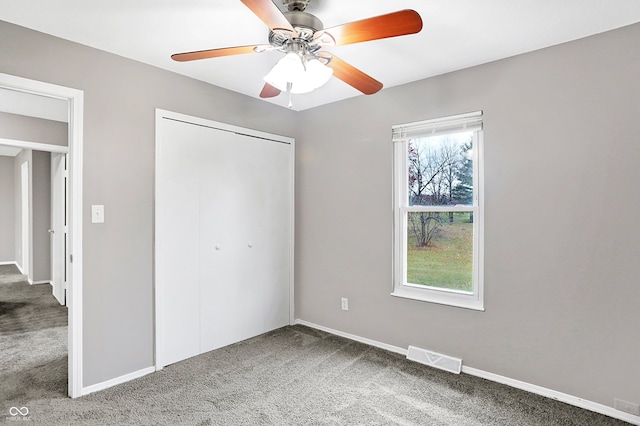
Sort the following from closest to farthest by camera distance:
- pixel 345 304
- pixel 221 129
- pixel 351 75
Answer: pixel 351 75, pixel 221 129, pixel 345 304

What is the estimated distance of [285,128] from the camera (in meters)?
A: 3.71

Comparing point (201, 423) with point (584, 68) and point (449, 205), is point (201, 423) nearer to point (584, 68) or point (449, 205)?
point (449, 205)

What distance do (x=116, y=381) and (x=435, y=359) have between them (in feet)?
7.78

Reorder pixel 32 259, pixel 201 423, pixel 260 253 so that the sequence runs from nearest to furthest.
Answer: pixel 201 423, pixel 260 253, pixel 32 259

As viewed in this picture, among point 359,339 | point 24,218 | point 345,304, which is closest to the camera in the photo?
point 359,339

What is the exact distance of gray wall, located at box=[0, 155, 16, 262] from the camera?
7.30m

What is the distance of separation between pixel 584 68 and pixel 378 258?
200 centimetres

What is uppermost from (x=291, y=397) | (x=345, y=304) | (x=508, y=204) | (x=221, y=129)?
(x=221, y=129)

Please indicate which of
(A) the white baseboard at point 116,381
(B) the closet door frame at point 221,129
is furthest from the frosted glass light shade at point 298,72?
(A) the white baseboard at point 116,381

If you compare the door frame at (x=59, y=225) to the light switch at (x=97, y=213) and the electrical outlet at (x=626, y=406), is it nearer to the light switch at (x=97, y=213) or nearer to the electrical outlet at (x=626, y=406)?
the light switch at (x=97, y=213)

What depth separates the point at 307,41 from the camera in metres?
1.80

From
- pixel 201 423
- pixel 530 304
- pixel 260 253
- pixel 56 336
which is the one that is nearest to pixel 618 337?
pixel 530 304

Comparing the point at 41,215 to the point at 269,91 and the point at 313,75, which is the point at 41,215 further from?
the point at 313,75

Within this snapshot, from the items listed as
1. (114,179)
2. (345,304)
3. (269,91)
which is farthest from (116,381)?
(269,91)
